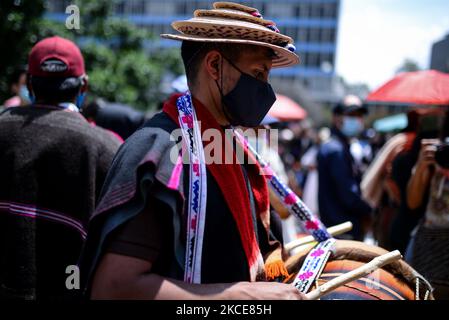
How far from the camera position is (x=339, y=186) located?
4.81 meters

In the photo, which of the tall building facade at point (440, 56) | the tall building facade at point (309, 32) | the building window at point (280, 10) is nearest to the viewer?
the tall building facade at point (440, 56)

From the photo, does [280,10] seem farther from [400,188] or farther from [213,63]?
[213,63]

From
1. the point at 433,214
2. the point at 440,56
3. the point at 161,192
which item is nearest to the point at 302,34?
the point at 440,56

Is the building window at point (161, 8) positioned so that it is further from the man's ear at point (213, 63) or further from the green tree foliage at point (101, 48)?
the man's ear at point (213, 63)

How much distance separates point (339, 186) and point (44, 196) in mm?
2963

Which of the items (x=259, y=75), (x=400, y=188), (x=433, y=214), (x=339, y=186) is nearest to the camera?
(x=259, y=75)

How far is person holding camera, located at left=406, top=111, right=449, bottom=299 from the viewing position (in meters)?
3.34

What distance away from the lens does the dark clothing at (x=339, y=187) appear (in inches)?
188

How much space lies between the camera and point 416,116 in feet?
15.3

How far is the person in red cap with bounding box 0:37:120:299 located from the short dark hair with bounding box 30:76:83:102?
12 centimetres

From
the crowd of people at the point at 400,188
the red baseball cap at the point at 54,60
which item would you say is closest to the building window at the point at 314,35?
the crowd of people at the point at 400,188

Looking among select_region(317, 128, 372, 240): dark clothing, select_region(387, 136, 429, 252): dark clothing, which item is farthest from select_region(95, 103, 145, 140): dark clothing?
select_region(387, 136, 429, 252): dark clothing

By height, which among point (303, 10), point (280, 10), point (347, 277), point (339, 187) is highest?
point (303, 10)

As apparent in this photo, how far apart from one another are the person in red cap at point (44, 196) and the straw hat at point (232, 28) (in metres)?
0.88
